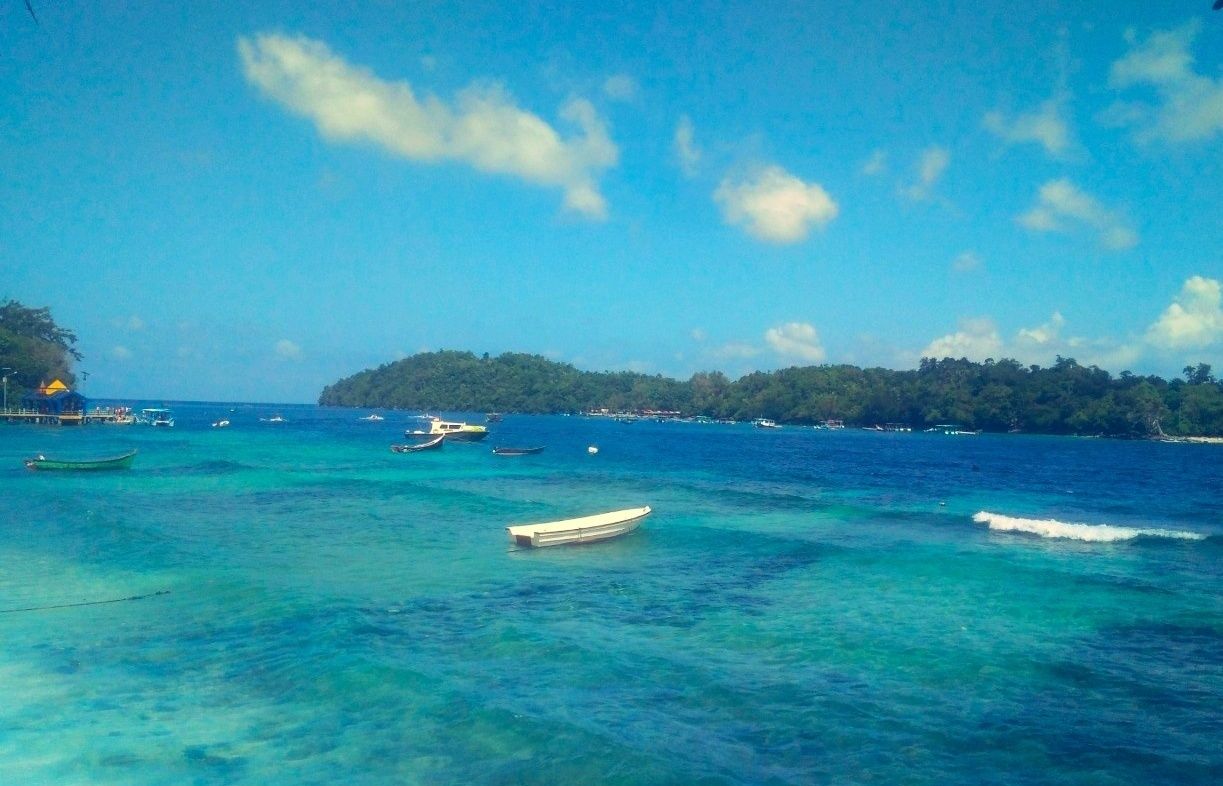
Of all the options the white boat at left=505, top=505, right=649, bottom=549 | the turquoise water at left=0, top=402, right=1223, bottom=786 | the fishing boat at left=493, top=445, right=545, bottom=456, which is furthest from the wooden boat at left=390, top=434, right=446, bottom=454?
the white boat at left=505, top=505, right=649, bottom=549

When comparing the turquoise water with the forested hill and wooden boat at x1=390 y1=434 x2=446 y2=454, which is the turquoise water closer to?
wooden boat at x1=390 y1=434 x2=446 y2=454

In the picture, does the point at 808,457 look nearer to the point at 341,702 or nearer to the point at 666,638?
the point at 666,638

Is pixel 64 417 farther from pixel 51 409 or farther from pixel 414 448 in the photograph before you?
pixel 414 448

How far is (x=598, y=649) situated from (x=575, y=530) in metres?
9.54

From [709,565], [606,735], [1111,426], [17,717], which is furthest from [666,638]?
[1111,426]

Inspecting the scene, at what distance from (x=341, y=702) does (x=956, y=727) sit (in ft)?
25.5

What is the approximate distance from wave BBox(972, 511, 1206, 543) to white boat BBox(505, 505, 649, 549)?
509 inches

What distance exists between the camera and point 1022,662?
12633 millimetres

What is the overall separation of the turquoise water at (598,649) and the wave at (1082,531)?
0.65 ft

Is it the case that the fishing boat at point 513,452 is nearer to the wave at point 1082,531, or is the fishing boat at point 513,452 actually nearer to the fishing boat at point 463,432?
the fishing boat at point 463,432

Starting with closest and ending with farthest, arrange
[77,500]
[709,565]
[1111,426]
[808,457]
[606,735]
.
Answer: [606,735], [709,565], [77,500], [808,457], [1111,426]

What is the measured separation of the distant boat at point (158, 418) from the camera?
92.8 meters

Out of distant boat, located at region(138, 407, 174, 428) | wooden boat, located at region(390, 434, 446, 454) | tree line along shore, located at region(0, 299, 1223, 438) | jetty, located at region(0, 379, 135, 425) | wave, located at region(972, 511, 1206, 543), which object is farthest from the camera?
tree line along shore, located at region(0, 299, 1223, 438)

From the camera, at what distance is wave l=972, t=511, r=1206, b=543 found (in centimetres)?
2588
